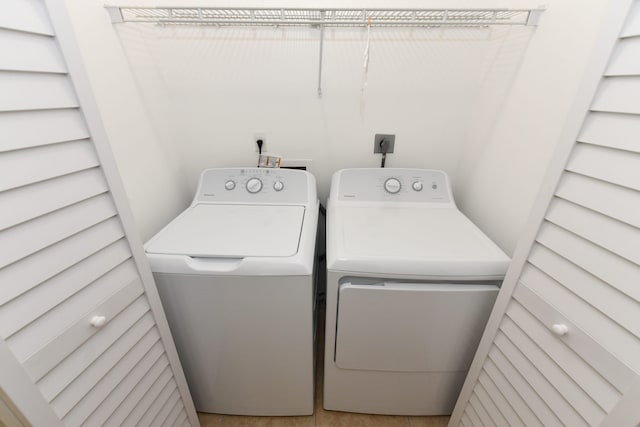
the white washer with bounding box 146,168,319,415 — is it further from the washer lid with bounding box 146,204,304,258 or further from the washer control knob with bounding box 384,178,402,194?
the washer control knob with bounding box 384,178,402,194

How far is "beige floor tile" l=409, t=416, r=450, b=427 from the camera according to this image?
53.2 inches

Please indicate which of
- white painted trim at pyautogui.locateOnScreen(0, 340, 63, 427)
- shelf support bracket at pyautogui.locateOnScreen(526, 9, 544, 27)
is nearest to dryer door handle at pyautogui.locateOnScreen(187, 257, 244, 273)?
white painted trim at pyautogui.locateOnScreen(0, 340, 63, 427)

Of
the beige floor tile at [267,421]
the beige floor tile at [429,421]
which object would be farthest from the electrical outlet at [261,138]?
the beige floor tile at [429,421]

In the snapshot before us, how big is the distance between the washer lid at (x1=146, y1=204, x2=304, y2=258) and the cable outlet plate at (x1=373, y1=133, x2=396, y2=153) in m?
0.59

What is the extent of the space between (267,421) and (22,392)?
43.8 inches

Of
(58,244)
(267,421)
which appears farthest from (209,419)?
(58,244)

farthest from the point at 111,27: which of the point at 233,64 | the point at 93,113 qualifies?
the point at 93,113

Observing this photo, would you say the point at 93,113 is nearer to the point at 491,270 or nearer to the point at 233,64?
the point at 233,64

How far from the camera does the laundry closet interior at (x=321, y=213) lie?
56cm

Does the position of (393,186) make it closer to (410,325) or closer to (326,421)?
(410,325)

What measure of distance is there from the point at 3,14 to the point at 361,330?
1232 mm

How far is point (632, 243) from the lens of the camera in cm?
54

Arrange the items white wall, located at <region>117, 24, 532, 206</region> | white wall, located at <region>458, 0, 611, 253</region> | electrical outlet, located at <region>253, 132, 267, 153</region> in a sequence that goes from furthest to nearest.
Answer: electrical outlet, located at <region>253, 132, 267, 153</region> → white wall, located at <region>117, 24, 532, 206</region> → white wall, located at <region>458, 0, 611, 253</region>

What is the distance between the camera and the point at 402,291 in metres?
0.98
